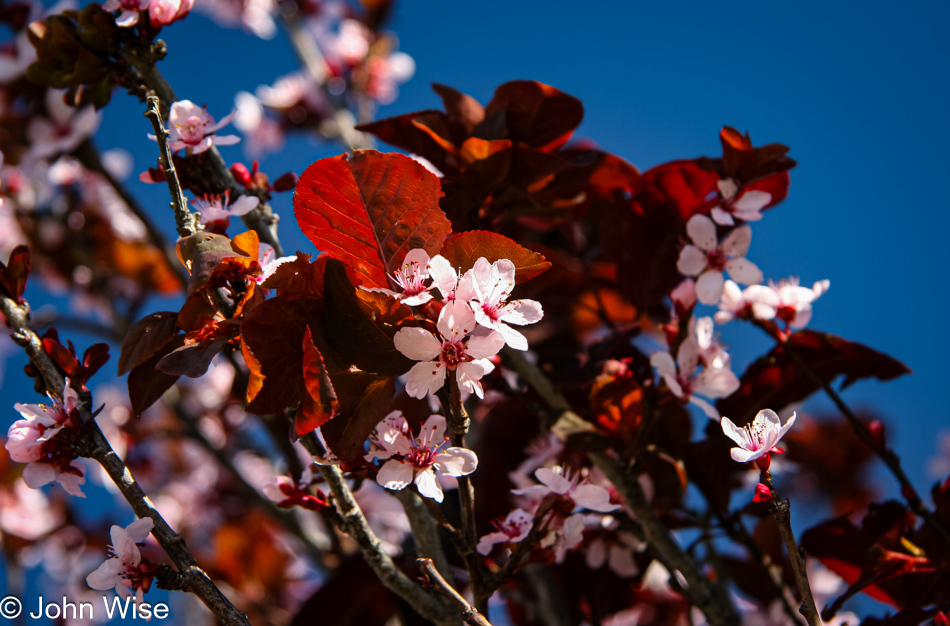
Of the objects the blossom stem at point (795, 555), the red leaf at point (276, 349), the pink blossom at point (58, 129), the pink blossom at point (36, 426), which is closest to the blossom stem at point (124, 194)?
the pink blossom at point (58, 129)

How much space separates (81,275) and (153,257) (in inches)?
12.8

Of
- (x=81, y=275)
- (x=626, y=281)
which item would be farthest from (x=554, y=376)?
(x=81, y=275)

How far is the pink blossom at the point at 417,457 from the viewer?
627mm

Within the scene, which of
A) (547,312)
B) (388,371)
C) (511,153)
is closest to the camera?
(388,371)

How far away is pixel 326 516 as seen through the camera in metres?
0.77

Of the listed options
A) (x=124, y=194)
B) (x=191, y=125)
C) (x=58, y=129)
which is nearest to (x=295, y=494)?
(x=191, y=125)

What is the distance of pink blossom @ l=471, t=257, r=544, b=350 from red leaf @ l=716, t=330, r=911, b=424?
51 centimetres

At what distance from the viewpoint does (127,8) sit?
834mm

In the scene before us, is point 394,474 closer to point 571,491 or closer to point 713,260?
point 571,491

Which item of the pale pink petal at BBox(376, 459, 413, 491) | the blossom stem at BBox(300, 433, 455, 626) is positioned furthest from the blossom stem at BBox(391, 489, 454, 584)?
the pale pink petal at BBox(376, 459, 413, 491)

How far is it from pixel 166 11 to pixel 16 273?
0.35m

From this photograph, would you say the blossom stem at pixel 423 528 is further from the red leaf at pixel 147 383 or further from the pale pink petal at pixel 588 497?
the red leaf at pixel 147 383

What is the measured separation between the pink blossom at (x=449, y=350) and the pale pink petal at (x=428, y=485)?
92mm

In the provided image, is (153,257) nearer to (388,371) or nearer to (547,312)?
(547,312)
